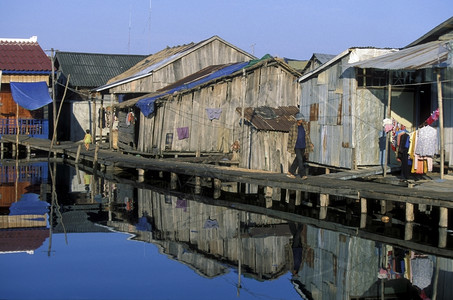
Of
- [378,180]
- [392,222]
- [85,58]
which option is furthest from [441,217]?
[85,58]

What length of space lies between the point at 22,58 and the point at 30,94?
3.46 meters

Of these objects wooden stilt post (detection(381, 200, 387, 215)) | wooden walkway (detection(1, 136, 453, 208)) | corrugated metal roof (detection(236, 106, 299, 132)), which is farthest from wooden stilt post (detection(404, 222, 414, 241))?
corrugated metal roof (detection(236, 106, 299, 132))

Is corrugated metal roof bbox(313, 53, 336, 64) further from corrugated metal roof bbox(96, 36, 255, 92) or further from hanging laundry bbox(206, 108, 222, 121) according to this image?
corrugated metal roof bbox(96, 36, 255, 92)

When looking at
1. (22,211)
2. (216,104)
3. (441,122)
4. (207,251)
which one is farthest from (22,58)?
(441,122)

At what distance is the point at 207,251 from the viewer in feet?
51.6

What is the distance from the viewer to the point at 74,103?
142 feet

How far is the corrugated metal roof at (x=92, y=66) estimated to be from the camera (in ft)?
147

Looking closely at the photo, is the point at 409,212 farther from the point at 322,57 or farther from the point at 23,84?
the point at 23,84

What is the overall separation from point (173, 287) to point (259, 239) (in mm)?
4540

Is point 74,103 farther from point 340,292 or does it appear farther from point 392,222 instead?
point 340,292

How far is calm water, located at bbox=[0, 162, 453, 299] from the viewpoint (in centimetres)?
1275

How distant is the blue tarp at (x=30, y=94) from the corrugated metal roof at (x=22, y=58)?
3.34ft

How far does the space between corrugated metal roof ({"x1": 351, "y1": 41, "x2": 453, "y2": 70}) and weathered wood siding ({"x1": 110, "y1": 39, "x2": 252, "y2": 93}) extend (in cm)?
1783

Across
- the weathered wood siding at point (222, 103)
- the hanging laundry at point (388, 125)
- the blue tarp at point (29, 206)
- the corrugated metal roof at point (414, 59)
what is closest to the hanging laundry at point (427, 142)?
the hanging laundry at point (388, 125)
